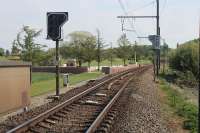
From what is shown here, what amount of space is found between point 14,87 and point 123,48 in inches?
3950

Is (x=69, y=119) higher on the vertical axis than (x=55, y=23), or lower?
lower

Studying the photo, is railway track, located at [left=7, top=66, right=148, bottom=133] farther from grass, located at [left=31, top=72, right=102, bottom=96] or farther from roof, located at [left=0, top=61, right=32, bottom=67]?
grass, located at [left=31, top=72, right=102, bottom=96]

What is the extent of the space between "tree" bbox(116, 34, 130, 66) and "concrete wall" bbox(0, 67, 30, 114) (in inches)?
3789

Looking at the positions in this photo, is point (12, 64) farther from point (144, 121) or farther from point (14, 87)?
point (144, 121)

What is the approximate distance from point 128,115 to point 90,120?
6.23 ft

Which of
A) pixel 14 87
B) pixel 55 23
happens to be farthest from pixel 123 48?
pixel 14 87

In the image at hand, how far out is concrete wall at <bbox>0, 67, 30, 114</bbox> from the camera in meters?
15.6

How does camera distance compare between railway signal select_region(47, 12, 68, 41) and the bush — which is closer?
railway signal select_region(47, 12, 68, 41)

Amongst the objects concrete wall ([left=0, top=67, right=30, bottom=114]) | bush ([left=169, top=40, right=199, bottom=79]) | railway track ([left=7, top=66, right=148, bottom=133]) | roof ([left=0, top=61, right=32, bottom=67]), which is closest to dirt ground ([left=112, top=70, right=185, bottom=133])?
railway track ([left=7, top=66, right=148, bottom=133])

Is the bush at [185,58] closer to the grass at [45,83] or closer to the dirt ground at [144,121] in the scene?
the grass at [45,83]

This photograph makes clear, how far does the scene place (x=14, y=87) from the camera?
16750 mm

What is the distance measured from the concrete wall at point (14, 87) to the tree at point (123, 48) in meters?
96.2

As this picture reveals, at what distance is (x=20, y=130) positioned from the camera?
37.4ft

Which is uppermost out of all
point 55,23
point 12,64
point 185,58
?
point 55,23
